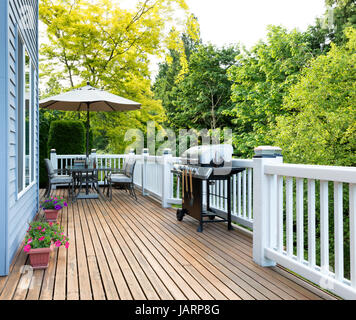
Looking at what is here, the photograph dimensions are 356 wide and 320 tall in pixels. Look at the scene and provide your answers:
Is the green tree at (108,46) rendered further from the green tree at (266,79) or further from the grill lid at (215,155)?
the grill lid at (215,155)

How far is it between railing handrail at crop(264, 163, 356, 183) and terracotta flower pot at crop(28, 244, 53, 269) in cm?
203

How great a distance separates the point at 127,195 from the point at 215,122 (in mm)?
13654

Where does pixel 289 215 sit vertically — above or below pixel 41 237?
above

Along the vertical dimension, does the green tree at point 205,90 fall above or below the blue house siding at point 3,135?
above

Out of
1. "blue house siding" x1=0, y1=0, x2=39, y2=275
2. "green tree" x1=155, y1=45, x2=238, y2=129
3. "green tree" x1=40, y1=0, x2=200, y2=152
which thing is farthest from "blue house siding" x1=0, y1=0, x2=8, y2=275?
"green tree" x1=155, y1=45, x2=238, y2=129

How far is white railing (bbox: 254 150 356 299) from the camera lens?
205cm

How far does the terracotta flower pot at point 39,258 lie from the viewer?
2879 millimetres

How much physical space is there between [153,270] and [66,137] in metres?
7.75

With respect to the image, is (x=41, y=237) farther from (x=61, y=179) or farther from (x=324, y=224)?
(x=61, y=179)

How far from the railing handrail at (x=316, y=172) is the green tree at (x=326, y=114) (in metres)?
10.8

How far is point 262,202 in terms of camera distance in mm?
2945

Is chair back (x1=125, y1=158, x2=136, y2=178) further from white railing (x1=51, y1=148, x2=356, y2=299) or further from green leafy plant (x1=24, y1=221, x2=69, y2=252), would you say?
green leafy plant (x1=24, y1=221, x2=69, y2=252)

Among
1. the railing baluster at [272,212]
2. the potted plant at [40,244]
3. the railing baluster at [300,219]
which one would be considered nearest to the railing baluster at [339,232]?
the railing baluster at [300,219]

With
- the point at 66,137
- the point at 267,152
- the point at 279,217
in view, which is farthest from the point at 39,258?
the point at 66,137
